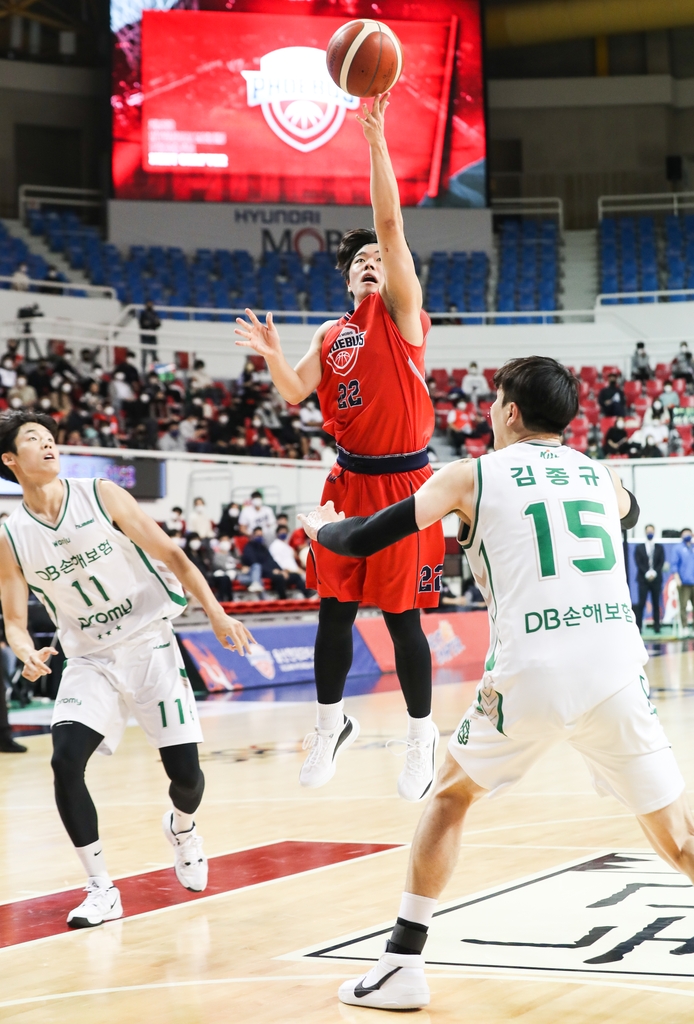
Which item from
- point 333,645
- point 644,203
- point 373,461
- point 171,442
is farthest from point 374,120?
point 644,203

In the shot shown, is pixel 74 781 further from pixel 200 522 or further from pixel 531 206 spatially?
pixel 531 206

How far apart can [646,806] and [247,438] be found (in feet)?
52.8

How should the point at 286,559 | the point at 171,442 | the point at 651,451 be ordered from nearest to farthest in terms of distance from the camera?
1. the point at 286,559
2. the point at 171,442
3. the point at 651,451

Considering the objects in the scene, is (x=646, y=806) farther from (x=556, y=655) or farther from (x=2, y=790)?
(x=2, y=790)

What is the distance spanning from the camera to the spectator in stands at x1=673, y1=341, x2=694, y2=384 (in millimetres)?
21703

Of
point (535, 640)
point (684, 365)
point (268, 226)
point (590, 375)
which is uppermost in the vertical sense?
point (268, 226)

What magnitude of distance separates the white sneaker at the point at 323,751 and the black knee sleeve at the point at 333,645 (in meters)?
0.16

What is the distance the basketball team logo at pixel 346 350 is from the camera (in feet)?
16.1

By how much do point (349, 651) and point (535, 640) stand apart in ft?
5.83

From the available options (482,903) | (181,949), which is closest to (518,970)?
(482,903)

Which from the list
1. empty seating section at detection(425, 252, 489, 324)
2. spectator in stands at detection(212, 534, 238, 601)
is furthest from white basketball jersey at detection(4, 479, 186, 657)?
empty seating section at detection(425, 252, 489, 324)

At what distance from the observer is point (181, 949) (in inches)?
175

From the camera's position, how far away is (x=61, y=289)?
22703 mm

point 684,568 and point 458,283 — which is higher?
point 458,283
